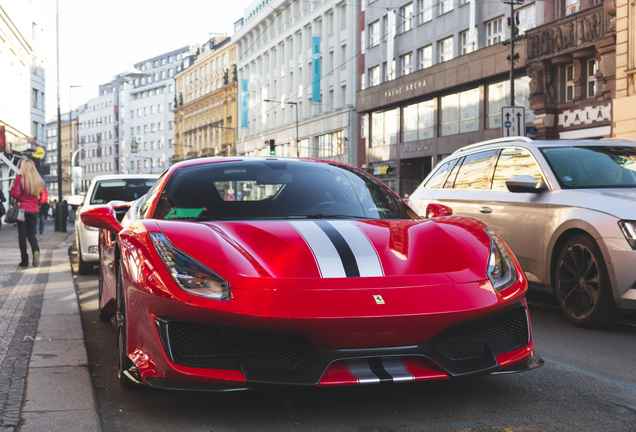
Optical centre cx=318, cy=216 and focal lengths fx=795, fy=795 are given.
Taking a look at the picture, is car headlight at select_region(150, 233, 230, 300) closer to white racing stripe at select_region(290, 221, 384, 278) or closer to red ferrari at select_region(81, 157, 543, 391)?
red ferrari at select_region(81, 157, 543, 391)

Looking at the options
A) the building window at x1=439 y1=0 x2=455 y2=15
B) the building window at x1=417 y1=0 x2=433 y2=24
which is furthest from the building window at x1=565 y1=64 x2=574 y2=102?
the building window at x1=417 y1=0 x2=433 y2=24

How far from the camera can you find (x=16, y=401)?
388cm

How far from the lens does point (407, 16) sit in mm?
43844

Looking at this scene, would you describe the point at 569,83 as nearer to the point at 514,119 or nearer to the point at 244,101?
the point at 514,119

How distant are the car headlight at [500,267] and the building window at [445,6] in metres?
36.8

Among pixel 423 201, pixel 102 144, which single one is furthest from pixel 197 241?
pixel 102 144

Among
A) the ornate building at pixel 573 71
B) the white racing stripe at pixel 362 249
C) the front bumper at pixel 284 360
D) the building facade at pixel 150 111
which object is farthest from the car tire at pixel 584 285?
the building facade at pixel 150 111

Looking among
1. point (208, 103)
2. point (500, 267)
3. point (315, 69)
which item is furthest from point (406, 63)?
point (208, 103)

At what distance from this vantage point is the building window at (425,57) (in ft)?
135

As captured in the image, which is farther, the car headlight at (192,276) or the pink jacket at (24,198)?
the pink jacket at (24,198)

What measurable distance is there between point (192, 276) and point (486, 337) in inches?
54.5

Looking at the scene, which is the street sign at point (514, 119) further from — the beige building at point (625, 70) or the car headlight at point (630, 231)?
the car headlight at point (630, 231)

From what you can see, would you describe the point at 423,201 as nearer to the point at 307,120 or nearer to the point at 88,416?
the point at 88,416

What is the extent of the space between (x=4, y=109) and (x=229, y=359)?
34.3m
